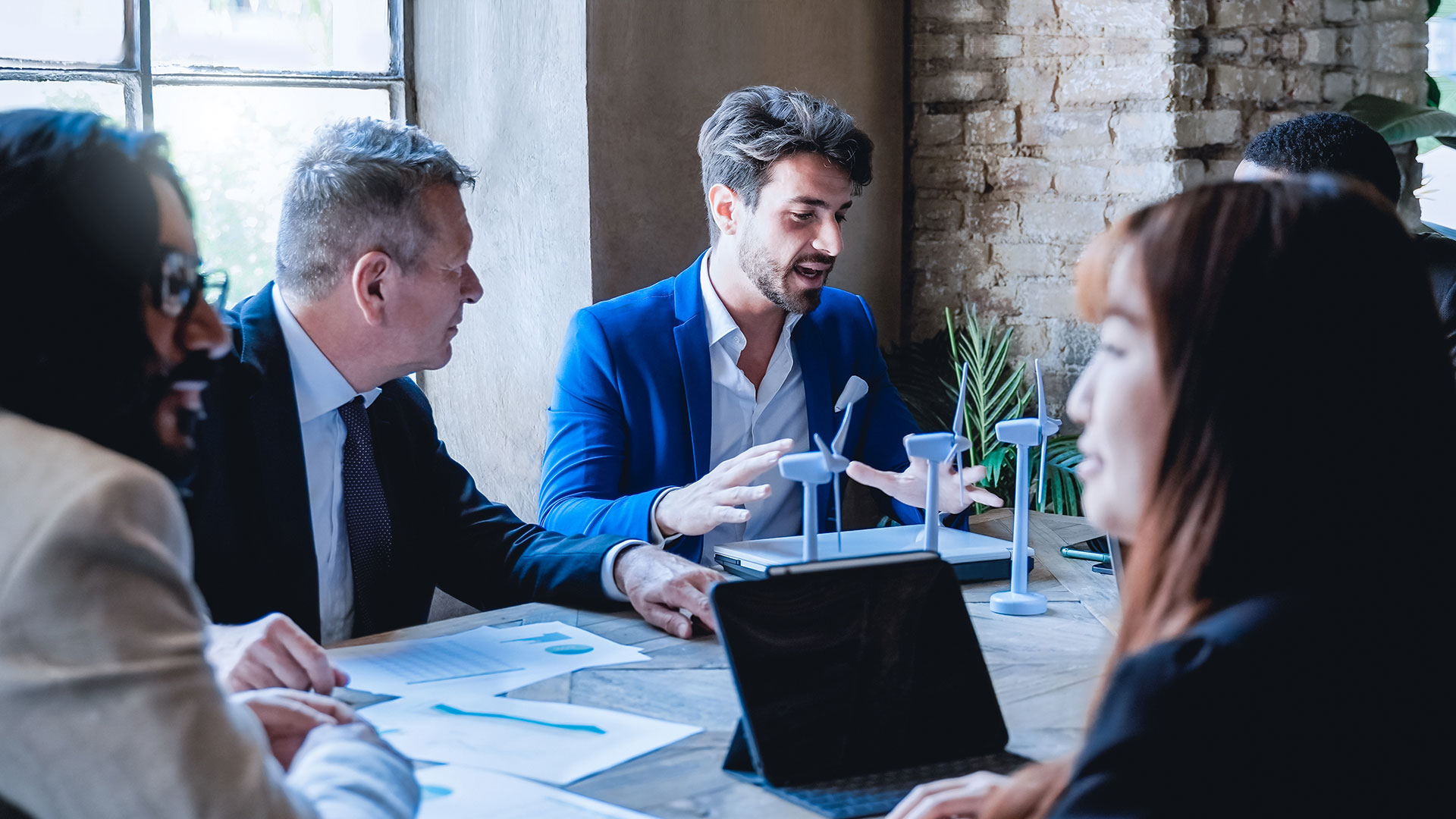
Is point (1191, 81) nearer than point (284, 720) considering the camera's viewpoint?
No

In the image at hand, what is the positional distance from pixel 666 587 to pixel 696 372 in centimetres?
94

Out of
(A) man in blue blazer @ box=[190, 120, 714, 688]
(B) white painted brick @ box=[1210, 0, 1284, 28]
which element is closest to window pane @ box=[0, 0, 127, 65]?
(A) man in blue blazer @ box=[190, 120, 714, 688]

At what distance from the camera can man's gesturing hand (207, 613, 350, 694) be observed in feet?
5.23

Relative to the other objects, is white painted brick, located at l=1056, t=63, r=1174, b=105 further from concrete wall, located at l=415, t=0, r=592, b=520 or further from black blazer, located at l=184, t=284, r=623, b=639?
black blazer, located at l=184, t=284, r=623, b=639

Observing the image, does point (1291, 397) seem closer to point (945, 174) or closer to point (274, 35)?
point (274, 35)

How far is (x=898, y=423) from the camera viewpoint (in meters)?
3.13

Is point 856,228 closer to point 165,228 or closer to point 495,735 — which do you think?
point 495,735

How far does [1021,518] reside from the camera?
7.16ft

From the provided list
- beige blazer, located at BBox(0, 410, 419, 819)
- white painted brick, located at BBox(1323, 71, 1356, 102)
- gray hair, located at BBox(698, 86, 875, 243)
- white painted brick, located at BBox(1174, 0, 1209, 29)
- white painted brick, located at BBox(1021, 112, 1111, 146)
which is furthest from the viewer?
white painted brick, located at BBox(1323, 71, 1356, 102)

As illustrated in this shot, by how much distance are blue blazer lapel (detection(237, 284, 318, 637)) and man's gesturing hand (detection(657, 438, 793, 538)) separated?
644mm

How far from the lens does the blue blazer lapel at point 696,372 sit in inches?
114

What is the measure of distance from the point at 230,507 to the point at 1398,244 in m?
1.69

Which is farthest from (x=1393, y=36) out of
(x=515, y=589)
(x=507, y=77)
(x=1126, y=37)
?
(x=515, y=589)

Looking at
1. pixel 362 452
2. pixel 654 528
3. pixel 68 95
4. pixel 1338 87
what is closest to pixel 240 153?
pixel 68 95
